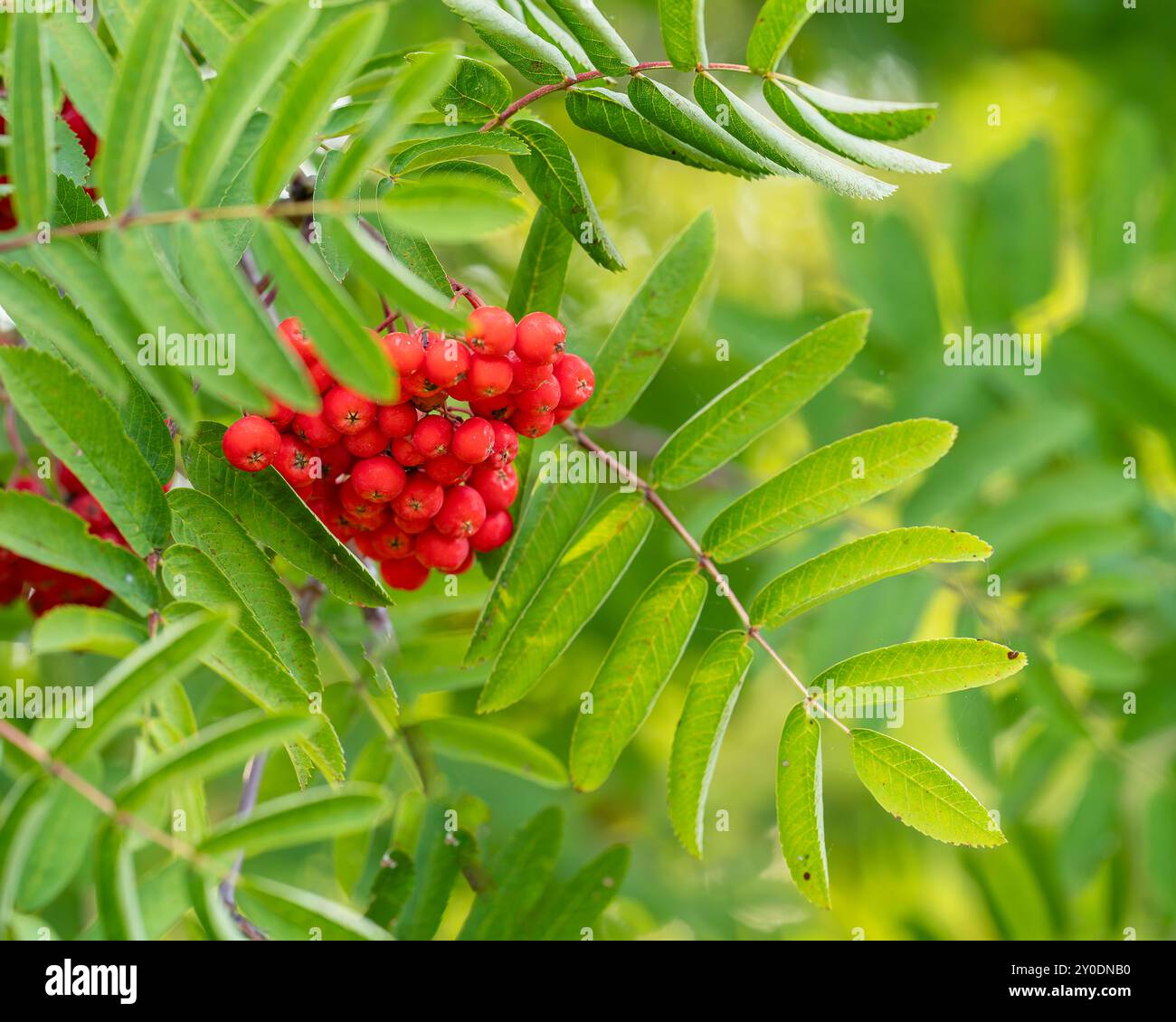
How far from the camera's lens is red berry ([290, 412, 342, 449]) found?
4.49 ft

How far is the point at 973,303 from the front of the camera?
9.75 ft

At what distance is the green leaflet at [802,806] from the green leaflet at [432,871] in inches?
25.9

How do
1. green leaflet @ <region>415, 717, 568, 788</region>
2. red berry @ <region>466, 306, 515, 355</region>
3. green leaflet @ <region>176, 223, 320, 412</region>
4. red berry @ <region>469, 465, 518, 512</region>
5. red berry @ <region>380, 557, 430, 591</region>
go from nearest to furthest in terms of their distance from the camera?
green leaflet @ <region>176, 223, 320, 412</region>, red berry @ <region>466, 306, 515, 355</region>, red berry @ <region>469, 465, 518, 512</region>, red berry @ <region>380, 557, 430, 591</region>, green leaflet @ <region>415, 717, 568, 788</region>

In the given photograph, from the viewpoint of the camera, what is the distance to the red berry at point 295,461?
4.52ft

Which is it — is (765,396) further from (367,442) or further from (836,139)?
(367,442)

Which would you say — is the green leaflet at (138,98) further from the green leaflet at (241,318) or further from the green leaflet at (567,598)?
the green leaflet at (567,598)

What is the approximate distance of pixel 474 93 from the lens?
139 cm

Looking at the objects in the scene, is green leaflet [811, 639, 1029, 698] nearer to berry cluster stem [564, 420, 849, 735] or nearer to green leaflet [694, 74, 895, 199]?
berry cluster stem [564, 420, 849, 735]

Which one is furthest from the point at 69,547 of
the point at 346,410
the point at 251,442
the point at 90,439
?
the point at 346,410

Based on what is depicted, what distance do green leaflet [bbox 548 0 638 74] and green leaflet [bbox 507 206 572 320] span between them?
0.27 m

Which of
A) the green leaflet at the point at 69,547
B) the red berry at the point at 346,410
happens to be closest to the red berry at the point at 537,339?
the red berry at the point at 346,410

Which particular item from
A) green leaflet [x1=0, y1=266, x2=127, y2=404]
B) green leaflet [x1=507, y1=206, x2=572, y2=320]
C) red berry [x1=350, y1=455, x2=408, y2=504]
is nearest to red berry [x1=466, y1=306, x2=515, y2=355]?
red berry [x1=350, y1=455, x2=408, y2=504]

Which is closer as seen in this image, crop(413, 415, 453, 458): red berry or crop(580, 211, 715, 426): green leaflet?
crop(413, 415, 453, 458): red berry

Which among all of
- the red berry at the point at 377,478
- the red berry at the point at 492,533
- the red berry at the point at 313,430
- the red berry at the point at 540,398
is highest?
the red berry at the point at 540,398
